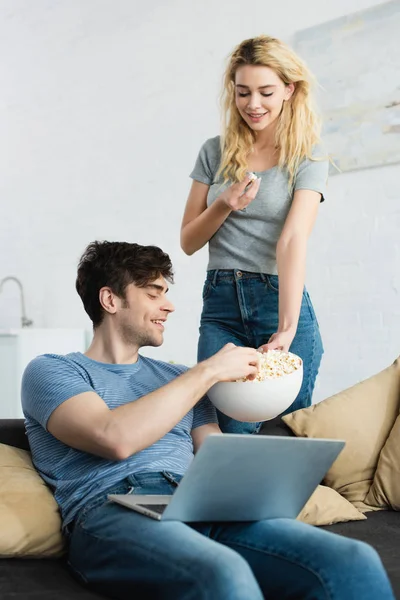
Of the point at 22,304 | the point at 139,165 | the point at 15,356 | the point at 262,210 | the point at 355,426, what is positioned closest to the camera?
the point at 262,210

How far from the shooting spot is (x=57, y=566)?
1.86 metres

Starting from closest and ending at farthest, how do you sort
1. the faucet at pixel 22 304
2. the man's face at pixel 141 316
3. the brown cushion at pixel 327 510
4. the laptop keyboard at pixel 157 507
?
1. the laptop keyboard at pixel 157 507
2. the man's face at pixel 141 316
3. the brown cushion at pixel 327 510
4. the faucet at pixel 22 304

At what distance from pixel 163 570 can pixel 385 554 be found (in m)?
0.78

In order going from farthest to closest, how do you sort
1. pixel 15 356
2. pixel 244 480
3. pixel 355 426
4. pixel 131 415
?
pixel 15 356
pixel 355 426
pixel 131 415
pixel 244 480

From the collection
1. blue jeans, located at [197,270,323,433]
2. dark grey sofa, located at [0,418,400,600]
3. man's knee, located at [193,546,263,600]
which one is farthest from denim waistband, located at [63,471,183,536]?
blue jeans, located at [197,270,323,433]

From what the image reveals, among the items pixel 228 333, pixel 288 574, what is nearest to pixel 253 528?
pixel 288 574

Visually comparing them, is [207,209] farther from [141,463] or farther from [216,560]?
[216,560]

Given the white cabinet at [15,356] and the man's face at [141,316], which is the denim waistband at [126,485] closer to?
the man's face at [141,316]

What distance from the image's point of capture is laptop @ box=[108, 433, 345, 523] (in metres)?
1.48

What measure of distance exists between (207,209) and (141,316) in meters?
0.46

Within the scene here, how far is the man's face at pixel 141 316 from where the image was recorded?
211 cm

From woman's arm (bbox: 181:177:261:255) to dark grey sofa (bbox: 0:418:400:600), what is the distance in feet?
2.44

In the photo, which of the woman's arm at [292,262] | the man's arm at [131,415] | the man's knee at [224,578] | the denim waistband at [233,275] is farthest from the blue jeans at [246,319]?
the man's knee at [224,578]

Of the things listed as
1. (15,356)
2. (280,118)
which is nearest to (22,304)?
(15,356)
